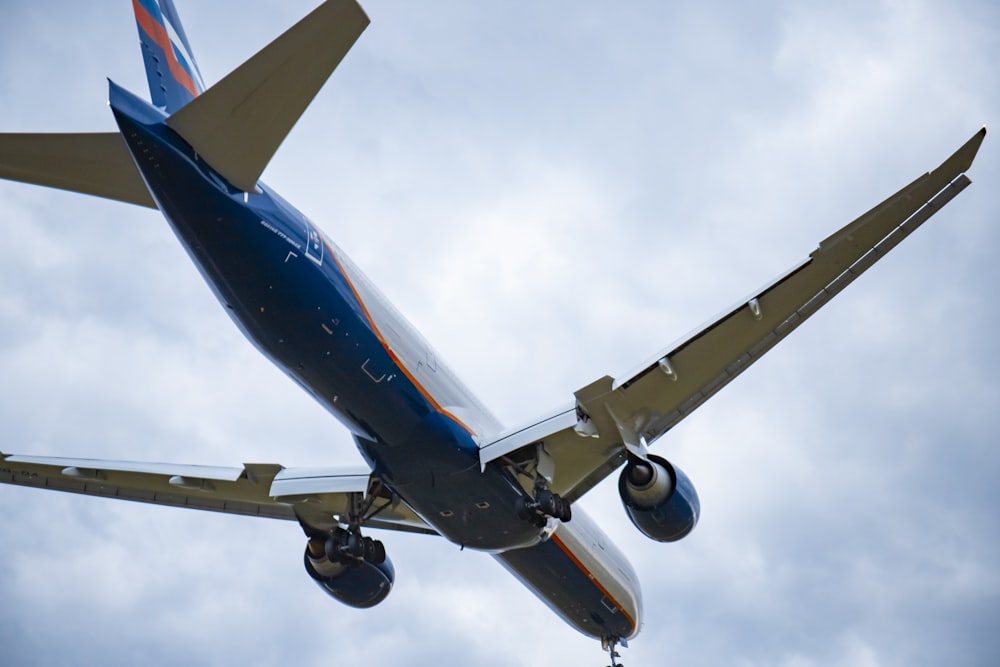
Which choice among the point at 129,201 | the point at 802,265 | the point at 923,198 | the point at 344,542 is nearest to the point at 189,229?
the point at 129,201

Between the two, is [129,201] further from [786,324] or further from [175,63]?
[786,324]

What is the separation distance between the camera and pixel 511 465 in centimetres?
1789

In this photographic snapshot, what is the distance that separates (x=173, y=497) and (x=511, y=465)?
23.1 ft

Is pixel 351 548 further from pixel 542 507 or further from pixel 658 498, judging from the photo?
pixel 658 498

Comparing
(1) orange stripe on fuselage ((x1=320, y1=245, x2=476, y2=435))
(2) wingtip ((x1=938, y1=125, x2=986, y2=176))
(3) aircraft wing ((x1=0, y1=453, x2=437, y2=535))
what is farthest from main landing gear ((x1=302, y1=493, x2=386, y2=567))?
(2) wingtip ((x1=938, y1=125, x2=986, y2=176))

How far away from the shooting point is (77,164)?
46.1ft

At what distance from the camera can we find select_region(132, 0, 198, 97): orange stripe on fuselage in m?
16.2

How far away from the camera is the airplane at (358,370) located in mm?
13594

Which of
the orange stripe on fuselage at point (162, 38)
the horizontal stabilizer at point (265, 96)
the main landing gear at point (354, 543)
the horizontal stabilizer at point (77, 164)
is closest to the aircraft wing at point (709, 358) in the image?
the main landing gear at point (354, 543)

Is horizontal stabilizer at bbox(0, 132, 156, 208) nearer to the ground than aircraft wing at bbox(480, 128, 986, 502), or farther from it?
nearer to the ground

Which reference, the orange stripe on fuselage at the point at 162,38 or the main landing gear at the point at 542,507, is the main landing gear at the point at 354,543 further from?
the orange stripe on fuselage at the point at 162,38

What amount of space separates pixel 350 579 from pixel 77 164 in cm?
1019

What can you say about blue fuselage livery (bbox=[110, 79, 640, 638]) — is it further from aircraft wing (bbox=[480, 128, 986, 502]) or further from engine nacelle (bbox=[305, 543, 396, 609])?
engine nacelle (bbox=[305, 543, 396, 609])

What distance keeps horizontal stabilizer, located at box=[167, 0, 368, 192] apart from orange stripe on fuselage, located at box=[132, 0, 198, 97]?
9.97 ft
